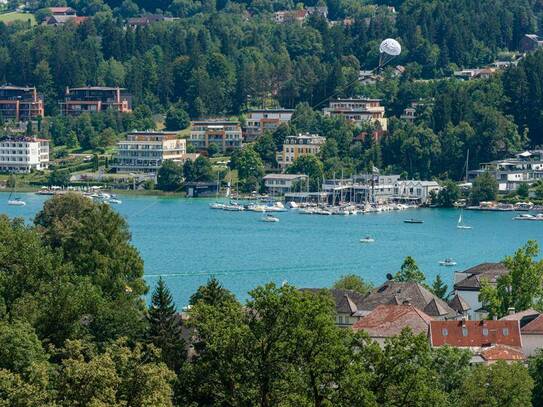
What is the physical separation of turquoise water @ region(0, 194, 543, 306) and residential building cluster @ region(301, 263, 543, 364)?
18.0ft

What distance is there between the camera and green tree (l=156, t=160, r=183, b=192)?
212 ft

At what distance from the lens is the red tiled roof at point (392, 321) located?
25.0 meters

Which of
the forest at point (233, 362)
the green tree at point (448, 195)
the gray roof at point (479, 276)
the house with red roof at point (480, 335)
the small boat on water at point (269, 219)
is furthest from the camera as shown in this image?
the green tree at point (448, 195)

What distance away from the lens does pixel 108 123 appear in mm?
71875

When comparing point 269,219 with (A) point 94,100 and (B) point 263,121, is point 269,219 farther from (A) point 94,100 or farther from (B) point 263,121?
(A) point 94,100

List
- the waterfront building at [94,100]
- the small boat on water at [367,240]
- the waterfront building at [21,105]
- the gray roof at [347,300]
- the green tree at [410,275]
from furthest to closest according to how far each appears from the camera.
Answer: the waterfront building at [21,105], the waterfront building at [94,100], the small boat on water at [367,240], the green tree at [410,275], the gray roof at [347,300]

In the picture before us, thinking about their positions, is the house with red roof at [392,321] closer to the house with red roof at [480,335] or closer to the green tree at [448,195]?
the house with red roof at [480,335]

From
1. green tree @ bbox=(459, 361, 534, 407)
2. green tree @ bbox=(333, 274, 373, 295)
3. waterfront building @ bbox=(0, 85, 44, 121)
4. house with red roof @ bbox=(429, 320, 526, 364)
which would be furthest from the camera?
waterfront building @ bbox=(0, 85, 44, 121)

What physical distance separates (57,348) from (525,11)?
203 ft

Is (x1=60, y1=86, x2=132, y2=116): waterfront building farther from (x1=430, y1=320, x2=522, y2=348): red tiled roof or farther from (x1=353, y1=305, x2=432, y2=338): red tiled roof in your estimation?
(x1=430, y1=320, x2=522, y2=348): red tiled roof

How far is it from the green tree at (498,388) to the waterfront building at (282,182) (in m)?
42.1

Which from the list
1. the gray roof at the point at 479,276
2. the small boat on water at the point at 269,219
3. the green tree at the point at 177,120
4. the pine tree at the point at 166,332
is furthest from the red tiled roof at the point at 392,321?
the green tree at the point at 177,120

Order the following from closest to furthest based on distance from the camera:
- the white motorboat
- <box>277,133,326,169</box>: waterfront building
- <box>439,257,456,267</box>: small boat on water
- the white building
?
<box>439,257,456,267</box>: small boat on water, the white motorboat, <box>277,133,326,169</box>: waterfront building, the white building

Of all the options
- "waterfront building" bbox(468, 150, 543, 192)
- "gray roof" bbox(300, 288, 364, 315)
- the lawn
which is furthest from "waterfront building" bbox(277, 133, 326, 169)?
"gray roof" bbox(300, 288, 364, 315)
